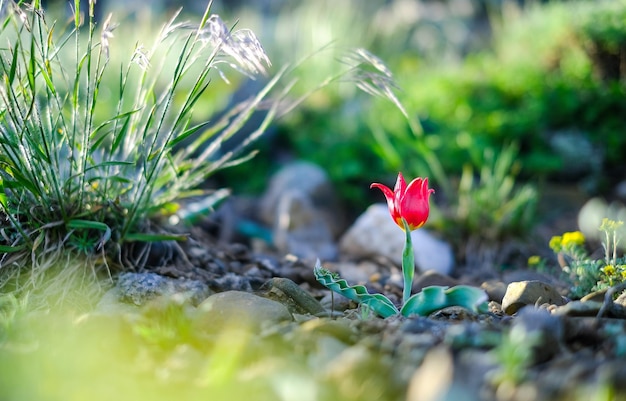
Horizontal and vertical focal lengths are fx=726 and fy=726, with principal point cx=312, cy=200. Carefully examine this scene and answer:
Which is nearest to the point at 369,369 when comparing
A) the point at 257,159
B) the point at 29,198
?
the point at 29,198

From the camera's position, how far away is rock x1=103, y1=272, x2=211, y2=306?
2.40 metres

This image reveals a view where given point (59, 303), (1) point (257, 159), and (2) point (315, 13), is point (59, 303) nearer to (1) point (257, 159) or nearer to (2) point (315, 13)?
(1) point (257, 159)

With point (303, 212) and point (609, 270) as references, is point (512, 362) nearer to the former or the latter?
point (609, 270)

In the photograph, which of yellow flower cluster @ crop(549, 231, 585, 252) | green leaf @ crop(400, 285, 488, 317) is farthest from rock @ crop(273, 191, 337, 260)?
green leaf @ crop(400, 285, 488, 317)

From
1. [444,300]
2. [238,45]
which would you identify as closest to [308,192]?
[238,45]

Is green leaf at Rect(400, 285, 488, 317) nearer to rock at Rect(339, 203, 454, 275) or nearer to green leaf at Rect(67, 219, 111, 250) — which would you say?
green leaf at Rect(67, 219, 111, 250)

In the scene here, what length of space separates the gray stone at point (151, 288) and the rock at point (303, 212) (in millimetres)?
1636

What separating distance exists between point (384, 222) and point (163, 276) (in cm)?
165

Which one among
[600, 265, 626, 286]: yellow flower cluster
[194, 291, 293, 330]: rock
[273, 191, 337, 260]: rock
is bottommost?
[273, 191, 337, 260]: rock

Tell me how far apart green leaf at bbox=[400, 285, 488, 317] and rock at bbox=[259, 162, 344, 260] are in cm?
195

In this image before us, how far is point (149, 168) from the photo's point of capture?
2.57 m

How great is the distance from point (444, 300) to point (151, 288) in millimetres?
986

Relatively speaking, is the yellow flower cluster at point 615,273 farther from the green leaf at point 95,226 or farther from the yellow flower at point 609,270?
the green leaf at point 95,226

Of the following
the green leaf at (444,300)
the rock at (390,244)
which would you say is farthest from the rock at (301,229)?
the green leaf at (444,300)
